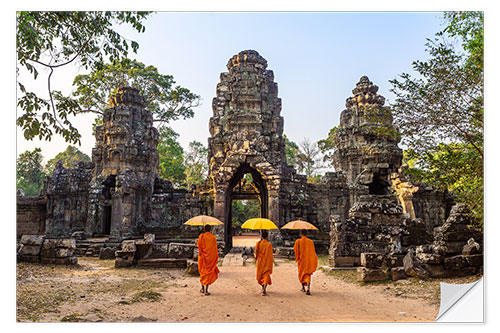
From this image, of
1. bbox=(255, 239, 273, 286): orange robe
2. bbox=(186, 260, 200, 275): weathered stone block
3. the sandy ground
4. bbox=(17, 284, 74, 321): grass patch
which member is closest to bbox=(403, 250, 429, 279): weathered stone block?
the sandy ground

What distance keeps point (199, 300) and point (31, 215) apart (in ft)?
46.7

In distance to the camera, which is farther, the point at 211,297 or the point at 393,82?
the point at 393,82

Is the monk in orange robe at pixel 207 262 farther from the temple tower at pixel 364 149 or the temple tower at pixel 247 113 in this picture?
the temple tower at pixel 364 149

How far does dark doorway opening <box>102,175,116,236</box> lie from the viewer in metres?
15.6

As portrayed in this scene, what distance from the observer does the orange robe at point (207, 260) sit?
22.2 ft

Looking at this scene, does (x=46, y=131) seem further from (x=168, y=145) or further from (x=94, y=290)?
(x=168, y=145)

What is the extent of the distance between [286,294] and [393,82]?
15.7 ft

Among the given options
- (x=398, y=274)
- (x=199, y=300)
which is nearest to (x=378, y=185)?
(x=398, y=274)

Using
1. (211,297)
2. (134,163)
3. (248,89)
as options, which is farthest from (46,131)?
(248,89)

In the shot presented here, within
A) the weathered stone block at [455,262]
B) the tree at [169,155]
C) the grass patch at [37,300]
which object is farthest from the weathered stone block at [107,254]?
the tree at [169,155]

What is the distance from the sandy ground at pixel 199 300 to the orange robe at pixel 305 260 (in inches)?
14.5

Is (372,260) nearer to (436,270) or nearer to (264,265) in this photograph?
(436,270)
